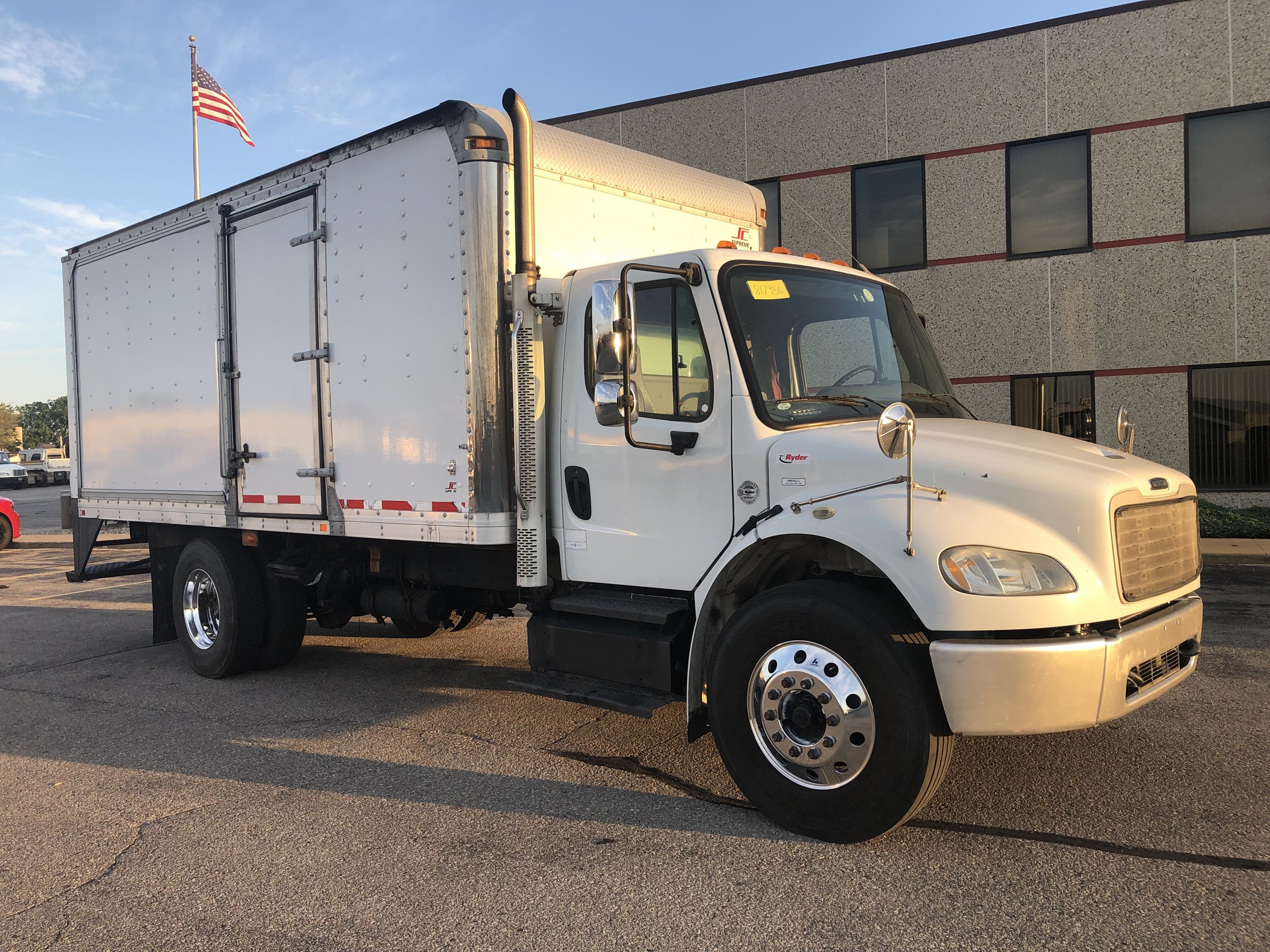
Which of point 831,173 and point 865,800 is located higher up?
point 831,173

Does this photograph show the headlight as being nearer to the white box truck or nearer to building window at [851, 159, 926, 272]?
the white box truck

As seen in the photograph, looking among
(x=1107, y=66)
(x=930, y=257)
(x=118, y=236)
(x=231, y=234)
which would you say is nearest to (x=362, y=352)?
(x=231, y=234)

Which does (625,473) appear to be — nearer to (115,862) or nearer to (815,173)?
(115,862)

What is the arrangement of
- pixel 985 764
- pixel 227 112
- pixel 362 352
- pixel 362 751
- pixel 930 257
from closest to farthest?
pixel 985 764, pixel 362 751, pixel 362 352, pixel 930 257, pixel 227 112

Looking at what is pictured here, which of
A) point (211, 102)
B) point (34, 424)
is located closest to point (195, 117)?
point (211, 102)

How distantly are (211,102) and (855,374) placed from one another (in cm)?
1980

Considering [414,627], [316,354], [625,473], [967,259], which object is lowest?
[414,627]

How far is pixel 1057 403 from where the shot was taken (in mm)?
16109

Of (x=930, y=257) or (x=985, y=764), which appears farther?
(x=930, y=257)

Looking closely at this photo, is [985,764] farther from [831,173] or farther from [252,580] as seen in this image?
[831,173]

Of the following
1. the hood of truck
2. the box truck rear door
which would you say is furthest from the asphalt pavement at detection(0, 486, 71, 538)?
the hood of truck

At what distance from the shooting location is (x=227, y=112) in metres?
20.5

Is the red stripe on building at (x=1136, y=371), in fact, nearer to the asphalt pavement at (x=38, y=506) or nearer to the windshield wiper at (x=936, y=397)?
the windshield wiper at (x=936, y=397)

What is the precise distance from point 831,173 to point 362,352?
13411 mm
